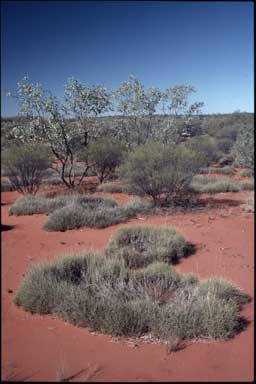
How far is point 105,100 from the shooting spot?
15789 mm

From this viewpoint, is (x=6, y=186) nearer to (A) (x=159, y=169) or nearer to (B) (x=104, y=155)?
(B) (x=104, y=155)

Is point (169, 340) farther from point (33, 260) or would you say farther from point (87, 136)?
point (87, 136)

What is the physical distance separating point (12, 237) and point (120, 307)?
12.9 feet

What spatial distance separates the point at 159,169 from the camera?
13062 mm

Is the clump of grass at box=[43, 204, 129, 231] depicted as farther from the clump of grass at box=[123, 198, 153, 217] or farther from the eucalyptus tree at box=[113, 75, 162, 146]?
the eucalyptus tree at box=[113, 75, 162, 146]

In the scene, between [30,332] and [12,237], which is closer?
[30,332]

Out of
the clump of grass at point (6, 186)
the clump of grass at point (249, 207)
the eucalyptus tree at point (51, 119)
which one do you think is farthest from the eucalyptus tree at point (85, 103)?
the clump of grass at point (249, 207)

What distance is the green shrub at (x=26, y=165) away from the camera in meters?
12.6

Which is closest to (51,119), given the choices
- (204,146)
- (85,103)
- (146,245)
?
(85,103)

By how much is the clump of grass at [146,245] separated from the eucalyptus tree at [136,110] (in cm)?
1115

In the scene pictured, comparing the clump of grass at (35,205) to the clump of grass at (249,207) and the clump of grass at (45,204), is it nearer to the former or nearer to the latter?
the clump of grass at (45,204)

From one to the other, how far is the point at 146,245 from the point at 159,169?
16.9 feet

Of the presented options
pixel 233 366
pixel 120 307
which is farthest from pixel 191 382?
pixel 120 307

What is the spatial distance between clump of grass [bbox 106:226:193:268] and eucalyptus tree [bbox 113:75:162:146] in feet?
36.6
